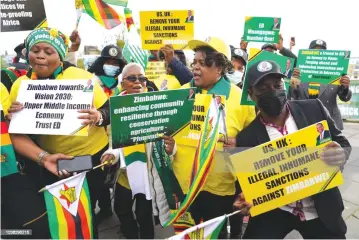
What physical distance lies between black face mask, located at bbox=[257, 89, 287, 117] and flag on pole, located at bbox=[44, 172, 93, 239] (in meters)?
1.26

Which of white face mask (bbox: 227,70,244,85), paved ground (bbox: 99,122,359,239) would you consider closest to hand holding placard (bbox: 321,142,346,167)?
paved ground (bbox: 99,122,359,239)

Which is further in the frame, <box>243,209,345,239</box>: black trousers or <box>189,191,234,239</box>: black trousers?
<box>189,191,234,239</box>: black trousers

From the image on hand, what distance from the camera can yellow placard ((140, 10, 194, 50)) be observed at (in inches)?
143

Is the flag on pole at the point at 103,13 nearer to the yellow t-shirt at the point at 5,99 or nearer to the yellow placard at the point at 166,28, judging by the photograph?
the yellow placard at the point at 166,28

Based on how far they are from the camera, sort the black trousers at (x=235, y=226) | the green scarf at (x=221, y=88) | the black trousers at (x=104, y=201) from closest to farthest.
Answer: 1. the green scarf at (x=221, y=88)
2. the black trousers at (x=235, y=226)
3. the black trousers at (x=104, y=201)

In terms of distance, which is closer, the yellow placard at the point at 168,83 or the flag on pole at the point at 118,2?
the yellow placard at the point at 168,83

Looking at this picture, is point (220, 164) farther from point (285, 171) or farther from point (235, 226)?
point (235, 226)

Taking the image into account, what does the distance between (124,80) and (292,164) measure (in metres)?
1.76

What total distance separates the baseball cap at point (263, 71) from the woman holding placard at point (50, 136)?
1062 millimetres

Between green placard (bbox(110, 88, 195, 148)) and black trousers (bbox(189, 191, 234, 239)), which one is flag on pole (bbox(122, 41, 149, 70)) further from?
black trousers (bbox(189, 191, 234, 239))

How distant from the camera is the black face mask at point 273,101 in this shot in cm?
205

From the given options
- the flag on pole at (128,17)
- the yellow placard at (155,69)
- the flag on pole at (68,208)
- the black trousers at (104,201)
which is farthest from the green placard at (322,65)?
the flag on pole at (68,208)

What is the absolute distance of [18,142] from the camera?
6.75 ft

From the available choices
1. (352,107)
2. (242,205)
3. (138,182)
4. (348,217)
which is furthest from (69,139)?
(352,107)
